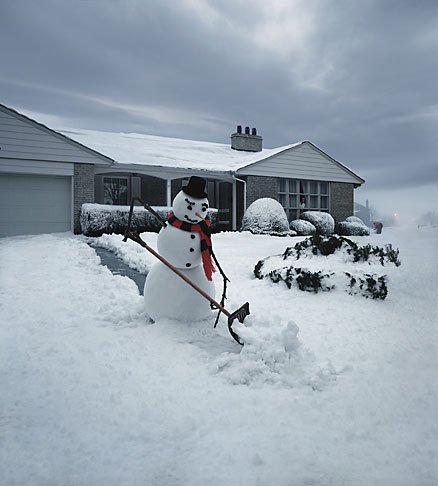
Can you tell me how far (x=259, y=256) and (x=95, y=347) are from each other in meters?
6.00

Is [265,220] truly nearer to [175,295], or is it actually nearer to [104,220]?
[104,220]

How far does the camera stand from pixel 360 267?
611 centimetres

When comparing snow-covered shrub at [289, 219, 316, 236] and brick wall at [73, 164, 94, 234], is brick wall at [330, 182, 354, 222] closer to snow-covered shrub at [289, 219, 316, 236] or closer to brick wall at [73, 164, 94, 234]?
snow-covered shrub at [289, 219, 316, 236]

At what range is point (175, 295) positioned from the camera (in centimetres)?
402

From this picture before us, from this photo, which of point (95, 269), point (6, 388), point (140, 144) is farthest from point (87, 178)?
point (6, 388)

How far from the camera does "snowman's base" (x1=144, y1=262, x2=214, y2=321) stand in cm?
403

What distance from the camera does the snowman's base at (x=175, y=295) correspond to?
4.03m

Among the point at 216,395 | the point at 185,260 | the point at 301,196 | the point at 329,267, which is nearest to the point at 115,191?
the point at 301,196

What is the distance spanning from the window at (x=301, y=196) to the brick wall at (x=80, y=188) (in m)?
8.63

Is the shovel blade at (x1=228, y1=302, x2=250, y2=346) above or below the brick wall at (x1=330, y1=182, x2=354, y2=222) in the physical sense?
below

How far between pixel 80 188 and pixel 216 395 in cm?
1263

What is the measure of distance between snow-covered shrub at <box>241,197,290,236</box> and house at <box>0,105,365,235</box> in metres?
1.97

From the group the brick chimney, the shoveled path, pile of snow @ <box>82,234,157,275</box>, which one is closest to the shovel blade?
the shoveled path

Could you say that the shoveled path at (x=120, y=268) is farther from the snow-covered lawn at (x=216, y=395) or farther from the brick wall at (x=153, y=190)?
the brick wall at (x=153, y=190)
